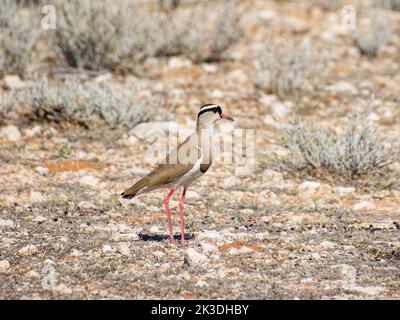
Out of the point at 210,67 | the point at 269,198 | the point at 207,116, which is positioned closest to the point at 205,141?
the point at 207,116

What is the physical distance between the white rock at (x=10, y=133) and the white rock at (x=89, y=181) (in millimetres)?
1575

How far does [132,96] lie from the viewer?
31.6ft

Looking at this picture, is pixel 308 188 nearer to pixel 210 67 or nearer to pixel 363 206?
pixel 363 206

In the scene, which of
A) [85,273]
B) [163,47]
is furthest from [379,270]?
[163,47]

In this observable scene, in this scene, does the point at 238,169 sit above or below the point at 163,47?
below

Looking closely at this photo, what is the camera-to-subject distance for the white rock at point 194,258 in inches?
217

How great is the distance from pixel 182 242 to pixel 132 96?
392cm

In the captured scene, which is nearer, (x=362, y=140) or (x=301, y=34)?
(x=362, y=140)

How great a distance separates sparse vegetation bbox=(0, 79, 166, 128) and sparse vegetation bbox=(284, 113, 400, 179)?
215cm

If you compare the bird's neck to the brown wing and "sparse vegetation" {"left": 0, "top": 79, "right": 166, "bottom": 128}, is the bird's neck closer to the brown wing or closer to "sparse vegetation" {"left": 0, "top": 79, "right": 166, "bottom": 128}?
the brown wing

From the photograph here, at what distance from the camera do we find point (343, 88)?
11.1 meters

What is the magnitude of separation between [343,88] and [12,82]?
4.60 metres

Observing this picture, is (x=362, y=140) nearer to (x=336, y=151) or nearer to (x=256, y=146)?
(x=336, y=151)
